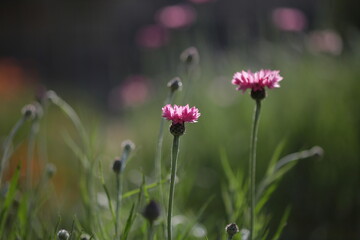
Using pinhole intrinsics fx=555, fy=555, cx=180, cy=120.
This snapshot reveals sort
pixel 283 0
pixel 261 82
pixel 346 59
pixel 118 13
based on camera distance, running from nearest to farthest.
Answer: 1. pixel 261 82
2. pixel 346 59
3. pixel 283 0
4. pixel 118 13

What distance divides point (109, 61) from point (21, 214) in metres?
6.62

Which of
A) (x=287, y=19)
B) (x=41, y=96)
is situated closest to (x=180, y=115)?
(x=41, y=96)

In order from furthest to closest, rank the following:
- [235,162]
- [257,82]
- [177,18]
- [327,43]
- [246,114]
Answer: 1. [177,18]
2. [327,43]
3. [246,114]
4. [235,162]
5. [257,82]

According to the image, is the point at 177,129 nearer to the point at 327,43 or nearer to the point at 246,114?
the point at 246,114

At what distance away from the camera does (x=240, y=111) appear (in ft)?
11.1

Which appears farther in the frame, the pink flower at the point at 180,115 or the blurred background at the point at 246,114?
the blurred background at the point at 246,114

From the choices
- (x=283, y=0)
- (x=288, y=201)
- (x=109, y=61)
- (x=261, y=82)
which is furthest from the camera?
(x=283, y=0)

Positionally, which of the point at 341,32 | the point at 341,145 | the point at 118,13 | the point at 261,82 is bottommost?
the point at 341,145

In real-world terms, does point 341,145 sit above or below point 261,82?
below

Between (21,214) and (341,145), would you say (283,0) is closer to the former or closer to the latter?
(341,145)

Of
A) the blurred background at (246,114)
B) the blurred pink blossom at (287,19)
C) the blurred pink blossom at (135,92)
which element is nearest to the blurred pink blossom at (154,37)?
the blurred background at (246,114)

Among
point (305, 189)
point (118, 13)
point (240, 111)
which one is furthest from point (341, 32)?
point (118, 13)

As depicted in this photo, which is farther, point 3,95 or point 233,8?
point 233,8

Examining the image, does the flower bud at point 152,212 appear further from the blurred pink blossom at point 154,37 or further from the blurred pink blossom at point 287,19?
the blurred pink blossom at point 154,37
